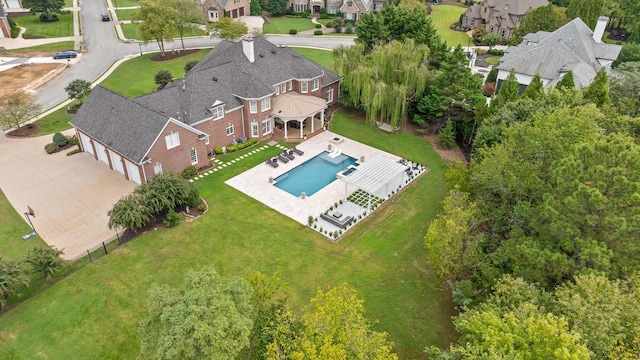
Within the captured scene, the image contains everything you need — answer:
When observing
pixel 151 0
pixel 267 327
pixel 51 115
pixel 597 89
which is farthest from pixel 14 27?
pixel 597 89

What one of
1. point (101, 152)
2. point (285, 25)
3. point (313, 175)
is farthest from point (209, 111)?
point (285, 25)

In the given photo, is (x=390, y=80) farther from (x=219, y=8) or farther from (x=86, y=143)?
(x=219, y=8)

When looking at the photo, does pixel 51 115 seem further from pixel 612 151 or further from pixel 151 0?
pixel 612 151

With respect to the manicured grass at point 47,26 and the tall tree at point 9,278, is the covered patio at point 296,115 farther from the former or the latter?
the manicured grass at point 47,26

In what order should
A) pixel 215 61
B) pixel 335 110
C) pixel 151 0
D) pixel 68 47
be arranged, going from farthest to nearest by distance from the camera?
1. pixel 68 47
2. pixel 151 0
3. pixel 335 110
4. pixel 215 61

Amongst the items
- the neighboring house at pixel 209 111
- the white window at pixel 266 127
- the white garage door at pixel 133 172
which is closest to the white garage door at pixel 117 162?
the neighboring house at pixel 209 111
